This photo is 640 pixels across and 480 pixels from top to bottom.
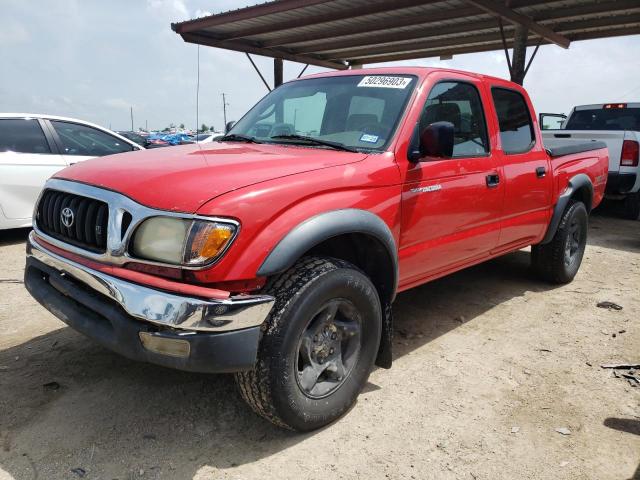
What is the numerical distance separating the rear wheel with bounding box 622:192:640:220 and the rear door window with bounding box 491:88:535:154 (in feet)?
17.5

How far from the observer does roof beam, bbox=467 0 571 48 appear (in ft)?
26.1

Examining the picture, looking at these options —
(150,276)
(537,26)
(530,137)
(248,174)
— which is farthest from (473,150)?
(537,26)

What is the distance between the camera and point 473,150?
11.3 feet

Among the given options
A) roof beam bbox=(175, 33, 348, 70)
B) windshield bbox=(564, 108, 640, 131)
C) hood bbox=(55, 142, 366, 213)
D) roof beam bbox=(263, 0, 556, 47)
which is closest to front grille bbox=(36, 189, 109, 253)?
A: hood bbox=(55, 142, 366, 213)

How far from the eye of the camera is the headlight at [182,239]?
2.03 metres

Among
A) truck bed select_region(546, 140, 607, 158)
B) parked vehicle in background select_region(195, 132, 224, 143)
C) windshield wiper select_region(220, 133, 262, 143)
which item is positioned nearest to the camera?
windshield wiper select_region(220, 133, 262, 143)

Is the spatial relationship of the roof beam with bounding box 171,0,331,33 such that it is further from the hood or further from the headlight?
the headlight

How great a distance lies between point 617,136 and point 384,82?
6167 mm

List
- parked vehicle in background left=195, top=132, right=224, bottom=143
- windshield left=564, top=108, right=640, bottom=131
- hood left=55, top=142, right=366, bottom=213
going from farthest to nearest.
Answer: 1. windshield left=564, top=108, right=640, bottom=131
2. parked vehicle in background left=195, top=132, right=224, bottom=143
3. hood left=55, top=142, right=366, bottom=213

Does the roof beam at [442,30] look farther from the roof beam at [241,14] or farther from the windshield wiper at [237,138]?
the windshield wiper at [237,138]

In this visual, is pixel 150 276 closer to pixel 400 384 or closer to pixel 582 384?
pixel 400 384

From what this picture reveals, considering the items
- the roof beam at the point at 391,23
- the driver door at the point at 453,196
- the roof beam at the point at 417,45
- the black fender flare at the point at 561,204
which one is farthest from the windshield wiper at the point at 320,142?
the roof beam at the point at 417,45

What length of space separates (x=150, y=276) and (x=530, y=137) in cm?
339

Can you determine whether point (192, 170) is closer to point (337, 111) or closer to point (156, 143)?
point (337, 111)
